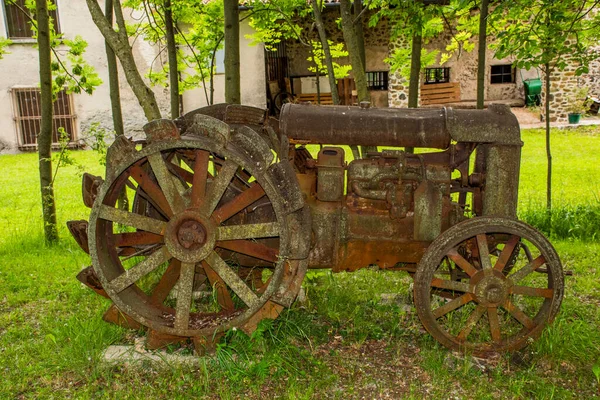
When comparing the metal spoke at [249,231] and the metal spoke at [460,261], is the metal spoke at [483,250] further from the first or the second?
the metal spoke at [249,231]

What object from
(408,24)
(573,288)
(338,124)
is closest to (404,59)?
(408,24)

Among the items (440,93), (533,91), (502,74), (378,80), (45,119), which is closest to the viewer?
(45,119)

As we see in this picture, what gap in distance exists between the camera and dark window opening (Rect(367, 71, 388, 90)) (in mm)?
19911

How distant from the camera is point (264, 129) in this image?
3982 mm

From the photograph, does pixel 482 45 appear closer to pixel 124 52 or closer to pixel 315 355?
pixel 124 52

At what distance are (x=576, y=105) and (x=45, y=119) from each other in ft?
51.5

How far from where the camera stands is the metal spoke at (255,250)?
11.7 feet

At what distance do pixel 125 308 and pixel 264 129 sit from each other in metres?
1.56

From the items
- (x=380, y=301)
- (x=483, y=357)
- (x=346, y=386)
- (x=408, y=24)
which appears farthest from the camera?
(x=408, y=24)

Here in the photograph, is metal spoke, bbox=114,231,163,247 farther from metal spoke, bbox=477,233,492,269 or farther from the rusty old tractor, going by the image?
metal spoke, bbox=477,233,492,269

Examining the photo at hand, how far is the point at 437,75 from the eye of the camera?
20750mm

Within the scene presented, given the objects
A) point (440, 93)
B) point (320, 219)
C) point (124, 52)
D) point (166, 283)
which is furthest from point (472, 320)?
point (440, 93)

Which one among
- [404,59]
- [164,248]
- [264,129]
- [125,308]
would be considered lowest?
[125,308]

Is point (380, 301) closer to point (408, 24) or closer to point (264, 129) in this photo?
point (264, 129)
